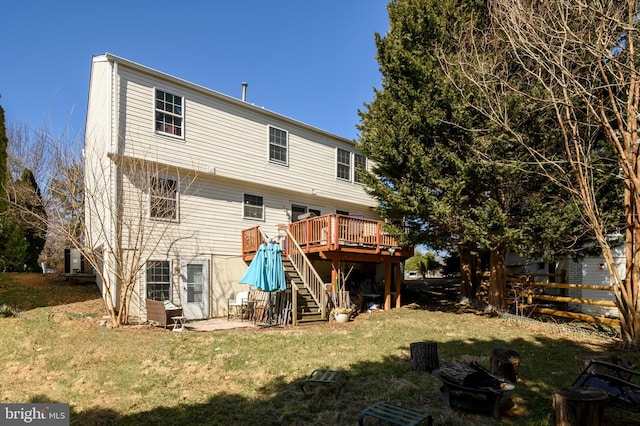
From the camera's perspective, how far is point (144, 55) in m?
13.7

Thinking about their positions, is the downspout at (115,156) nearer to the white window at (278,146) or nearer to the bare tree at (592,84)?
→ the white window at (278,146)

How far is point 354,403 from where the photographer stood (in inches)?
207

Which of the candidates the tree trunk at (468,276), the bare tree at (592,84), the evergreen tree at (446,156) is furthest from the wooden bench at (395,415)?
the tree trunk at (468,276)

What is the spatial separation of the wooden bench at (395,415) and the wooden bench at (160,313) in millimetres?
7392

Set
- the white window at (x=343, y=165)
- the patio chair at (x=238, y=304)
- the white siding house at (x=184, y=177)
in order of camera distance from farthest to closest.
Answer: the white window at (x=343, y=165)
the patio chair at (x=238, y=304)
the white siding house at (x=184, y=177)

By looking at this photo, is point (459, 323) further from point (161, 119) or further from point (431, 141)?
point (161, 119)

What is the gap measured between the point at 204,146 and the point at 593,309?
15.2 m

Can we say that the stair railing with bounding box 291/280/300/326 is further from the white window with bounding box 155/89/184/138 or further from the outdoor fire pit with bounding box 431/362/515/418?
the outdoor fire pit with bounding box 431/362/515/418

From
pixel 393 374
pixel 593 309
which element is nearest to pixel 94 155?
pixel 393 374

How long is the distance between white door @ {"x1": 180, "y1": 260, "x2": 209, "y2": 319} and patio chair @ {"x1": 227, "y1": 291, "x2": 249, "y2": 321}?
0.88 metres

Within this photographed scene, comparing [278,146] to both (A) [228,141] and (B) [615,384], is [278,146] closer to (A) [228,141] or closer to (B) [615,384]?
(A) [228,141]

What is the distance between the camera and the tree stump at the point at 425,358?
661 centimetres

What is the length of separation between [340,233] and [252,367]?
20.4ft

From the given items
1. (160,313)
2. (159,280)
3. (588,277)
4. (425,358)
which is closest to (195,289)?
(159,280)
